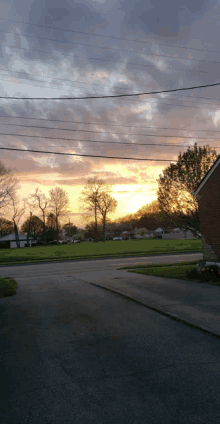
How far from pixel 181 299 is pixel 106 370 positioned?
5394 millimetres

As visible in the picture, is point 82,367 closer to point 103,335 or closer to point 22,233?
point 103,335

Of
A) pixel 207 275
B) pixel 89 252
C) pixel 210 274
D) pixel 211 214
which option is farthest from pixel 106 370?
pixel 89 252

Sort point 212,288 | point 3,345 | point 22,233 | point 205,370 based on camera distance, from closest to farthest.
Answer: point 205,370 → point 3,345 → point 212,288 → point 22,233

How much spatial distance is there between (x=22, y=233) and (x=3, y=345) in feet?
323

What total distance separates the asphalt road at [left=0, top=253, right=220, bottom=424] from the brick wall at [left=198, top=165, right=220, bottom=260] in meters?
10.6

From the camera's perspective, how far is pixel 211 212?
18.3 m

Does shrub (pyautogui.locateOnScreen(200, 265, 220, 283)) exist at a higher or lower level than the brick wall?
lower

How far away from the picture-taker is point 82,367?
5137mm

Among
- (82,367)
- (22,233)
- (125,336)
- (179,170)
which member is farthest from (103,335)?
(22,233)

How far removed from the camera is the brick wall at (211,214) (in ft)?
58.2

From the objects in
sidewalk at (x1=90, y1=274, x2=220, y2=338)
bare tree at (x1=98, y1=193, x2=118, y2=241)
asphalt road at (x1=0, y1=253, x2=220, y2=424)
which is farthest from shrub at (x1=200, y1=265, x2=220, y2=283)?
bare tree at (x1=98, y1=193, x2=118, y2=241)

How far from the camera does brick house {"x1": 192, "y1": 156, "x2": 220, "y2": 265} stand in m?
17.7

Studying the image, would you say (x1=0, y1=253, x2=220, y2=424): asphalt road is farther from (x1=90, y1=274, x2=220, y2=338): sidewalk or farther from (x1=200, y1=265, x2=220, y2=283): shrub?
(x1=200, y1=265, x2=220, y2=283): shrub

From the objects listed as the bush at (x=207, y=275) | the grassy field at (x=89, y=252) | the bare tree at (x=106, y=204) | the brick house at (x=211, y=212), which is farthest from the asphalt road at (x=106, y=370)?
the bare tree at (x=106, y=204)
